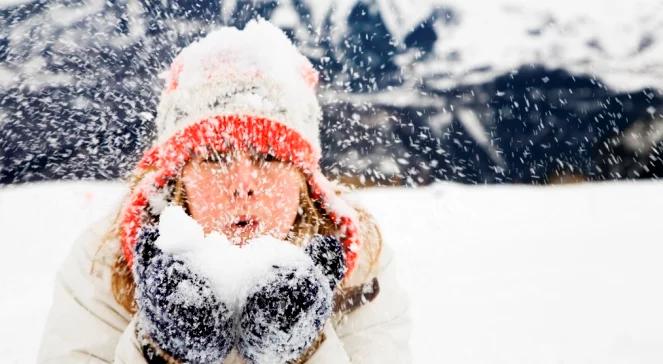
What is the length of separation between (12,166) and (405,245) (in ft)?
35.3

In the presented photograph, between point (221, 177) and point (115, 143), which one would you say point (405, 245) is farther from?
point (115, 143)

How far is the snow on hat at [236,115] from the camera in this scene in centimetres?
146

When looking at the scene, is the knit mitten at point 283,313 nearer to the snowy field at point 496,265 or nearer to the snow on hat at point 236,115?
the snow on hat at point 236,115

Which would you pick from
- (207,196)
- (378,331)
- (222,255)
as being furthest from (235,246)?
(378,331)

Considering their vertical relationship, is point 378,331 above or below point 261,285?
below

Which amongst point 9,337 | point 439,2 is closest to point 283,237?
point 9,337

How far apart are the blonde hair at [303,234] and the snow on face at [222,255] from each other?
32cm

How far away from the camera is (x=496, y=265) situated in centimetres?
431

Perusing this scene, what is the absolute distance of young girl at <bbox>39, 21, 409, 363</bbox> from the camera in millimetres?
1097

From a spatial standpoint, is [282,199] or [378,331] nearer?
[282,199]

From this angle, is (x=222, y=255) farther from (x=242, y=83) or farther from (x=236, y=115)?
(x=242, y=83)

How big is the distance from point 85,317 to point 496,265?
367 cm

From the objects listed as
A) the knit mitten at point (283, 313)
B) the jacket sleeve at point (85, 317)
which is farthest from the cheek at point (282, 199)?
the jacket sleeve at point (85, 317)

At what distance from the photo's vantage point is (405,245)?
4.50m
